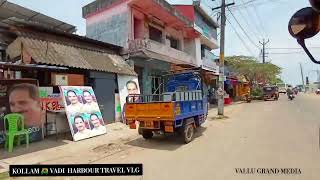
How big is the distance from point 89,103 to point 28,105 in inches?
97.3

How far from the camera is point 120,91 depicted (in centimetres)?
1622

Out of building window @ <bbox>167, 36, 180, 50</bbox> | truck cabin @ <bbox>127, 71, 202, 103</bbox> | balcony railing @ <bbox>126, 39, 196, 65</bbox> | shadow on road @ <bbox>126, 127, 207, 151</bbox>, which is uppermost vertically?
building window @ <bbox>167, 36, 180, 50</bbox>

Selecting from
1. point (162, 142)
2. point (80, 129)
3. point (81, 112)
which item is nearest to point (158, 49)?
point (81, 112)

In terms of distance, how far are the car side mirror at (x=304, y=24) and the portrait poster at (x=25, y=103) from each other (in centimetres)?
938

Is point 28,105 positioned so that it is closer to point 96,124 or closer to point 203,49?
point 96,124

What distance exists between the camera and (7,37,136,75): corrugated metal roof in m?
11.7

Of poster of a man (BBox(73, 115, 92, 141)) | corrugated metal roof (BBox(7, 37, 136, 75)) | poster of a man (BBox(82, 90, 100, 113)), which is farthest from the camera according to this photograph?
poster of a man (BBox(82, 90, 100, 113))

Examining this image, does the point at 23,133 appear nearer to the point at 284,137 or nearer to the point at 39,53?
the point at 39,53

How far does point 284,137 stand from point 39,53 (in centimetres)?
944

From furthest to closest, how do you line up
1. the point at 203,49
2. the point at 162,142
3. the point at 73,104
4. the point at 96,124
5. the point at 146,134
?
the point at 203,49, the point at 96,124, the point at 73,104, the point at 146,134, the point at 162,142

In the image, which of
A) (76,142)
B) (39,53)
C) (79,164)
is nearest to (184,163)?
(79,164)

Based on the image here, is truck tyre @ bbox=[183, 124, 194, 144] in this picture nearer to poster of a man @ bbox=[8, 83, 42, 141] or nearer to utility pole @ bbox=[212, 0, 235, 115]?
poster of a man @ bbox=[8, 83, 42, 141]

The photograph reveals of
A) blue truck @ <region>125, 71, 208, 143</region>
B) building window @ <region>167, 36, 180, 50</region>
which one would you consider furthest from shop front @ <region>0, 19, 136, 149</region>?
building window @ <region>167, 36, 180, 50</region>

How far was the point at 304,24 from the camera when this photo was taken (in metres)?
2.59
